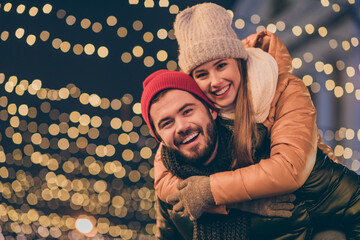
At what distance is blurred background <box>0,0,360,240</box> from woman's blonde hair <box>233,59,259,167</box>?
136 cm

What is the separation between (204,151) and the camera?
1.02 metres

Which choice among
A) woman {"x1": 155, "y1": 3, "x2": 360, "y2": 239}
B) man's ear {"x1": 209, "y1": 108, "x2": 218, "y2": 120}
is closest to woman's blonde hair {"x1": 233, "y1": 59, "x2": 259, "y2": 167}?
woman {"x1": 155, "y1": 3, "x2": 360, "y2": 239}

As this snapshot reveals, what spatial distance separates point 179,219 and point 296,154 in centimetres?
50

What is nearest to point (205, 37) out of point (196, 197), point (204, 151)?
point (204, 151)

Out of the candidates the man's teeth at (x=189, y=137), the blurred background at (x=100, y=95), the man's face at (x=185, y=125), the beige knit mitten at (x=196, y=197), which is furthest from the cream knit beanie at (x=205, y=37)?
the blurred background at (x=100, y=95)

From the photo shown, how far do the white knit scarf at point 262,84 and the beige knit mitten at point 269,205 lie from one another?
27cm

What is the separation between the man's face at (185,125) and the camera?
1.02 metres

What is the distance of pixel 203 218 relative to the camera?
1026 mm

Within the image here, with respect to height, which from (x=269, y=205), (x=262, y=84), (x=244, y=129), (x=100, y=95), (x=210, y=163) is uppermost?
(x=100, y=95)

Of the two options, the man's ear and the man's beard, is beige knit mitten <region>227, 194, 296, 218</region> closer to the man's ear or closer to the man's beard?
the man's beard

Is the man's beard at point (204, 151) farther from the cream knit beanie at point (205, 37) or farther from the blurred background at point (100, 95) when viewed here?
the blurred background at point (100, 95)

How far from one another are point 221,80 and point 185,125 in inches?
7.7

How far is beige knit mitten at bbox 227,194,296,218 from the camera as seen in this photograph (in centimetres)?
98

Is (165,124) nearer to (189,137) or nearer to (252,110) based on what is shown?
(189,137)
